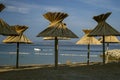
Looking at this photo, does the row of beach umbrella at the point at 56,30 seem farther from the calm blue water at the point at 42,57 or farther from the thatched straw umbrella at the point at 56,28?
the calm blue water at the point at 42,57

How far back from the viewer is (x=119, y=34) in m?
17.5

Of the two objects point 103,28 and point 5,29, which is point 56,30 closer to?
point 5,29

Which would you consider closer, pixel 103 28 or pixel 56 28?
pixel 56 28

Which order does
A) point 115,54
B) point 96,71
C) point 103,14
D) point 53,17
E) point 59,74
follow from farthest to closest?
point 115,54 < point 103,14 < point 53,17 < point 96,71 < point 59,74

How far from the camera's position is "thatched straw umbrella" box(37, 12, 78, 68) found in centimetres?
1598

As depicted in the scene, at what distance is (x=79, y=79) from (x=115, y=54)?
1905 centimetres

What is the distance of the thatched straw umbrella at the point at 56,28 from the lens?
16.0 m

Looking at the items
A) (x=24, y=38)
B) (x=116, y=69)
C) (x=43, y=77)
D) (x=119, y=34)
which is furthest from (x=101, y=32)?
(x=43, y=77)

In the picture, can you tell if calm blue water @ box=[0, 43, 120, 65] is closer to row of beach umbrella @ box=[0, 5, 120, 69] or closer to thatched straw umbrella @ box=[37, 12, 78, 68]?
row of beach umbrella @ box=[0, 5, 120, 69]

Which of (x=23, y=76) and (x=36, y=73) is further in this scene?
(x=36, y=73)

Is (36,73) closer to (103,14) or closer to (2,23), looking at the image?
(2,23)

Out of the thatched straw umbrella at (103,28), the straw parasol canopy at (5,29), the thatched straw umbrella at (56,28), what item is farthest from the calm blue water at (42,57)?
the straw parasol canopy at (5,29)

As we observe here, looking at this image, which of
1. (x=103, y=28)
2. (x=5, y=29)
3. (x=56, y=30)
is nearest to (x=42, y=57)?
(x=103, y=28)

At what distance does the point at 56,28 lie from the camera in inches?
641
